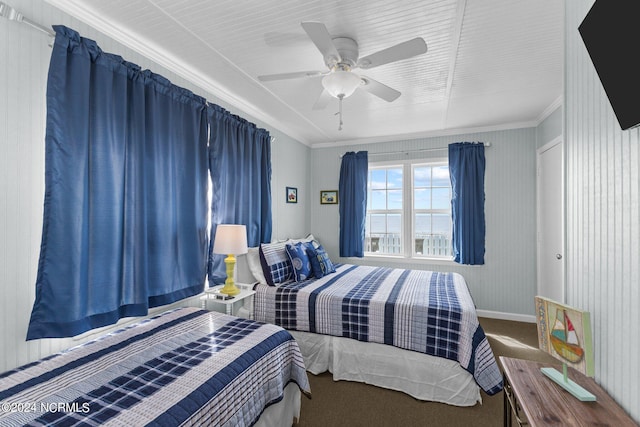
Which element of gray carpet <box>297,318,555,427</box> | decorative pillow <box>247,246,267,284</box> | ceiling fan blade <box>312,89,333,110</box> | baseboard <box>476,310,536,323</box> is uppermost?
ceiling fan blade <box>312,89,333,110</box>

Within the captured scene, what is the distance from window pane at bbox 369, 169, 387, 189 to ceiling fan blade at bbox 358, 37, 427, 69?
284cm

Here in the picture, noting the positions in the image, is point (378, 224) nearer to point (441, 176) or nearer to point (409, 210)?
point (409, 210)

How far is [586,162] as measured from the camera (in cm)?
116

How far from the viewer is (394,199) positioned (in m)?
4.48

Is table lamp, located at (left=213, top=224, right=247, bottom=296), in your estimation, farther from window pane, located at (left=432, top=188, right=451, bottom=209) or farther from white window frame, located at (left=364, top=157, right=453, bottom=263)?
window pane, located at (left=432, top=188, right=451, bottom=209)

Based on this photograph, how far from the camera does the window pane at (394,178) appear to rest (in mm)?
4438

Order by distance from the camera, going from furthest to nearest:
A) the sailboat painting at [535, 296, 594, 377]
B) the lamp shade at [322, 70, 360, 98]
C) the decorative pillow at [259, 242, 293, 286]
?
the decorative pillow at [259, 242, 293, 286], the lamp shade at [322, 70, 360, 98], the sailboat painting at [535, 296, 594, 377]

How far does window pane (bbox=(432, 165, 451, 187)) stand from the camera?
4188 millimetres

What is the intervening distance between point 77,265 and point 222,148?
62.4 inches

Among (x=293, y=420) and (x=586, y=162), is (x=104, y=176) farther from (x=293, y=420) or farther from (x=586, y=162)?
(x=586, y=162)

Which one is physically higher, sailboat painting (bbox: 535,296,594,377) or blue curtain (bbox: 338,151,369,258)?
blue curtain (bbox: 338,151,369,258)

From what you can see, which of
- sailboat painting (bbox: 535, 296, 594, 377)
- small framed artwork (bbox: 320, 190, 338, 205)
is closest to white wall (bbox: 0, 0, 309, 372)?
sailboat painting (bbox: 535, 296, 594, 377)

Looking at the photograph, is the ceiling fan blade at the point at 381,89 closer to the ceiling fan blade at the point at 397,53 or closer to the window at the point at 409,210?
the ceiling fan blade at the point at 397,53

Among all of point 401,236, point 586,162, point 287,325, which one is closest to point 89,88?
point 287,325
